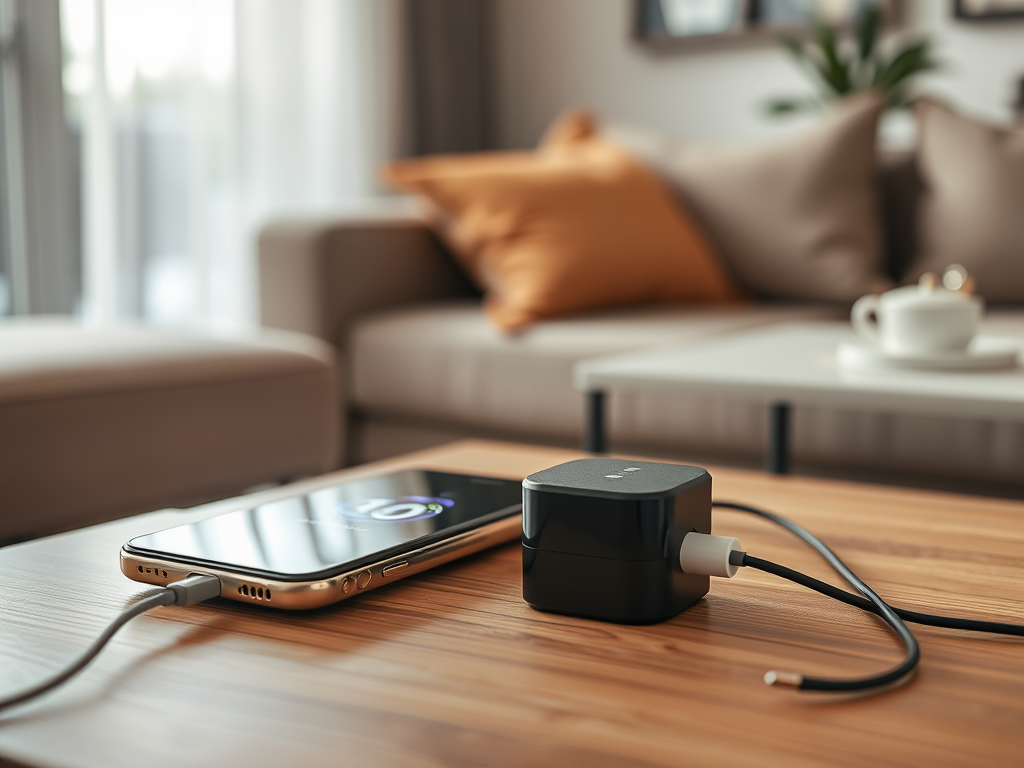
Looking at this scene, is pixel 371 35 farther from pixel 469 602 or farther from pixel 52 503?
pixel 469 602

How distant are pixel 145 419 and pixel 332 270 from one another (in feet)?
3.20

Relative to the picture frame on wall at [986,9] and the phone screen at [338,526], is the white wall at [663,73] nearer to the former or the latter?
the picture frame on wall at [986,9]

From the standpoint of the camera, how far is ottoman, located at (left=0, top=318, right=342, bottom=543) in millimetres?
1338

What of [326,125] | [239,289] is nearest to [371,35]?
[326,125]

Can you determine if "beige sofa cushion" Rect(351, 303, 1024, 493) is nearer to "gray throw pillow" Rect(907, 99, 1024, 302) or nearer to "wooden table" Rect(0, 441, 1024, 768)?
"gray throw pillow" Rect(907, 99, 1024, 302)

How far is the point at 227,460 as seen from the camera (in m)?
1.57

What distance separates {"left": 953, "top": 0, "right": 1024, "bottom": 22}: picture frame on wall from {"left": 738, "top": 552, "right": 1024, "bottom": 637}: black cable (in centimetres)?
297

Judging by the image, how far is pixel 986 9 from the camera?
10.3ft

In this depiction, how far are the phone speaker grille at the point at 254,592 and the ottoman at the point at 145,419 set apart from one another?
0.82 metres

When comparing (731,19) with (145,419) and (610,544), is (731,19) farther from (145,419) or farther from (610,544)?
(610,544)

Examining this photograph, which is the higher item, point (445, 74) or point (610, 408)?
point (445, 74)

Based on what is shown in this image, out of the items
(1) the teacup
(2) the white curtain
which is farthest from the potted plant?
(1) the teacup

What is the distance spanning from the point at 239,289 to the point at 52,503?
1.78m

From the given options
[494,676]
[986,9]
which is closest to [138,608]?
[494,676]
